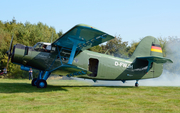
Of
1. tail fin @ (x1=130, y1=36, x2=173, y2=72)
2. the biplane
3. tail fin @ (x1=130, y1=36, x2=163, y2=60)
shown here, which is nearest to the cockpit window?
the biplane

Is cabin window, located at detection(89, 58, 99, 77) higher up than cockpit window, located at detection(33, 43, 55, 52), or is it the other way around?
cockpit window, located at detection(33, 43, 55, 52)

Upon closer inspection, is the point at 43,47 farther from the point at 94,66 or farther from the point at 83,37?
the point at 94,66

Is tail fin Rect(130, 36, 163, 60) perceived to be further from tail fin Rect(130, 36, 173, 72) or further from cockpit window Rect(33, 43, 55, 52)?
cockpit window Rect(33, 43, 55, 52)

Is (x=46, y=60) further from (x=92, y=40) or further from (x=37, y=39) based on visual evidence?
(x=37, y=39)

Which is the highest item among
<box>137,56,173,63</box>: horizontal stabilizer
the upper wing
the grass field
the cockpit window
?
→ the upper wing

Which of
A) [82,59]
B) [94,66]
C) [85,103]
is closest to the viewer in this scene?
[85,103]

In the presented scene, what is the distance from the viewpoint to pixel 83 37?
28.7ft

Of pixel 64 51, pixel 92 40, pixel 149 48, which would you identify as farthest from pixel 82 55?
pixel 149 48

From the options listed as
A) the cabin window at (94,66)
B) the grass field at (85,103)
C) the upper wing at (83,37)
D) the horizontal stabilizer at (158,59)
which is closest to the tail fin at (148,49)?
the horizontal stabilizer at (158,59)

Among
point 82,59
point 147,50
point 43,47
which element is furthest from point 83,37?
point 147,50

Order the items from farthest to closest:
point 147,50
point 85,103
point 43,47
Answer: point 147,50 → point 43,47 → point 85,103

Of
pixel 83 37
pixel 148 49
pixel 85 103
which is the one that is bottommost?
pixel 85 103

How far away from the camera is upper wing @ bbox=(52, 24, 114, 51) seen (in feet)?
25.3

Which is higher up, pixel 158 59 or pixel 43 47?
pixel 43 47
